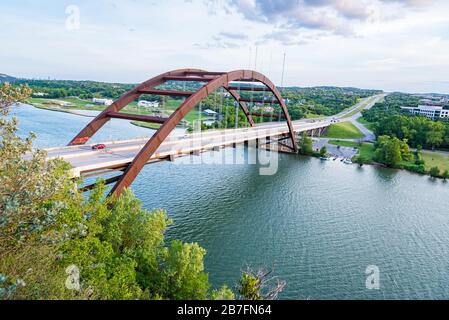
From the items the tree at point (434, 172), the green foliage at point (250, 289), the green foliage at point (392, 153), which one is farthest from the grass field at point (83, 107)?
the green foliage at point (250, 289)

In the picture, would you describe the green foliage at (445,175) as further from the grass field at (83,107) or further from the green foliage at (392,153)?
the grass field at (83,107)

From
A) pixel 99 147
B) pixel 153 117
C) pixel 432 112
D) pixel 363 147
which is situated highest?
pixel 432 112

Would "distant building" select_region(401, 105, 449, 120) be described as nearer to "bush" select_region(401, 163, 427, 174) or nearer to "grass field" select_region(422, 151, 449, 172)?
"grass field" select_region(422, 151, 449, 172)

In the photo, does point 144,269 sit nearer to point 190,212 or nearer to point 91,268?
point 91,268

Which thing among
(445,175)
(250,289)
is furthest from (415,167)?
(250,289)

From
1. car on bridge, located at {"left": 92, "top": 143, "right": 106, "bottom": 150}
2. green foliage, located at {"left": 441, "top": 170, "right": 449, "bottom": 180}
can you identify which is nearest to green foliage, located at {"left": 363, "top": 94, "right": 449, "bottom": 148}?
green foliage, located at {"left": 441, "top": 170, "right": 449, "bottom": 180}

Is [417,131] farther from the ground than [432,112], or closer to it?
closer to it

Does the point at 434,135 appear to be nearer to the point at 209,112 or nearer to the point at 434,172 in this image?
the point at 434,172
